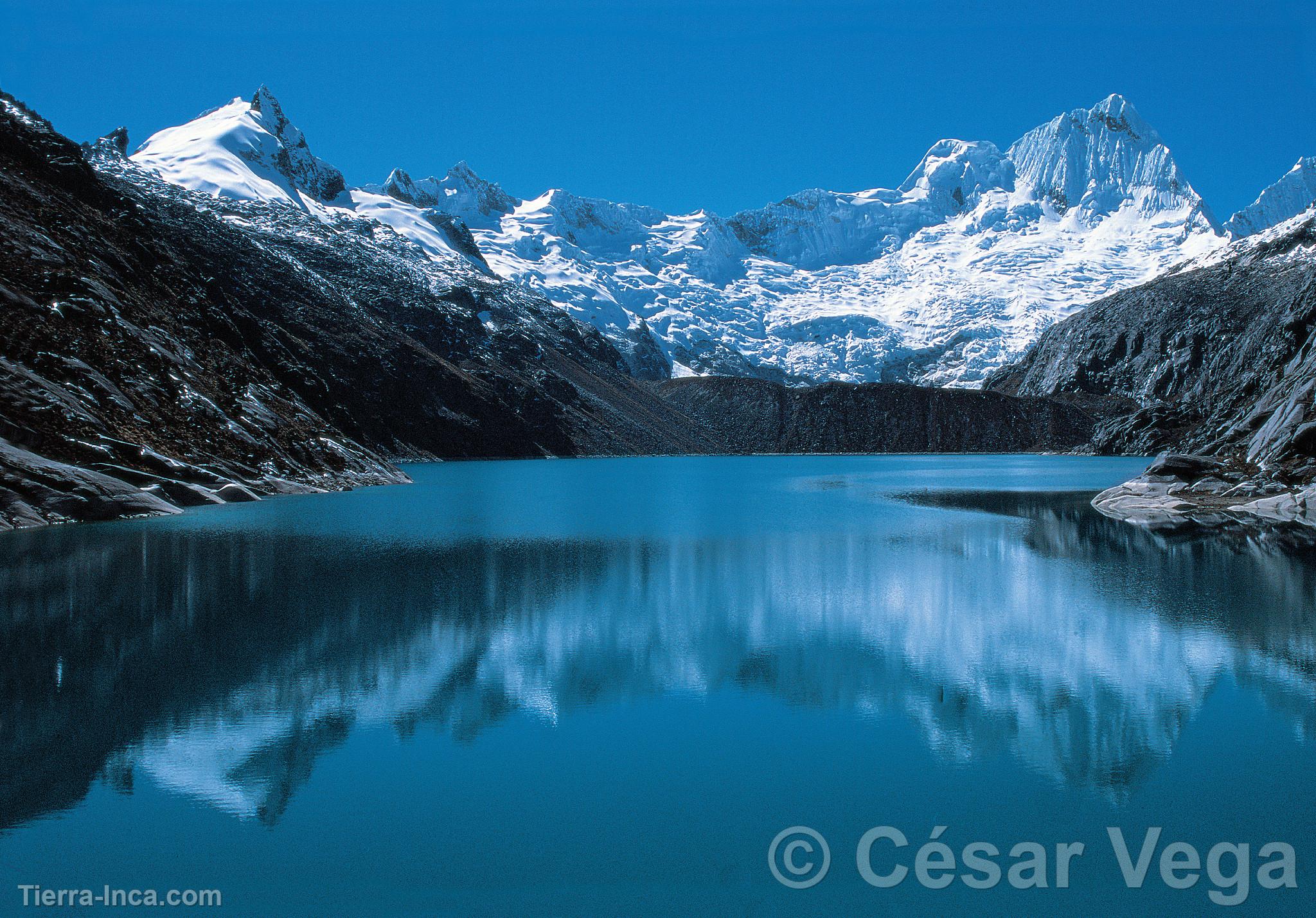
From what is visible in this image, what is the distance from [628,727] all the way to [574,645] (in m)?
6.14

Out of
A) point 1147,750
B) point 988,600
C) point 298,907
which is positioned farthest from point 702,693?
point 988,600

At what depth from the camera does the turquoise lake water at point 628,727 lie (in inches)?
425

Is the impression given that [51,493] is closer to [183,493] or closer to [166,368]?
[183,493]

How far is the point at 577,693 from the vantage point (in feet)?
59.3

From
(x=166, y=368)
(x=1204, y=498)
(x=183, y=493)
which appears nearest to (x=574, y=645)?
(x=183, y=493)

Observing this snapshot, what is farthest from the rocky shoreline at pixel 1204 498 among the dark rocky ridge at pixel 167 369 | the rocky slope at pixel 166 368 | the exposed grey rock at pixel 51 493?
the rocky slope at pixel 166 368

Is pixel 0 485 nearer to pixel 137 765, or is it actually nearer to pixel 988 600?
pixel 137 765

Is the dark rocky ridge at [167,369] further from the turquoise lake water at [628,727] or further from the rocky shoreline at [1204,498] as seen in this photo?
the rocky shoreline at [1204,498]

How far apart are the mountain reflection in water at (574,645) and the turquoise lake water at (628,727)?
112 millimetres

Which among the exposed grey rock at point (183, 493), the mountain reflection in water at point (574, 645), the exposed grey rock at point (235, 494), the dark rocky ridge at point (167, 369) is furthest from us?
the exposed grey rock at point (235, 494)

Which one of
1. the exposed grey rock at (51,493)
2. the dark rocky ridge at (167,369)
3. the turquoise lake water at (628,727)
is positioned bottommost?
the turquoise lake water at (628,727)

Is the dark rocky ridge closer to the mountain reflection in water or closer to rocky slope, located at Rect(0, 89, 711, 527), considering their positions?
rocky slope, located at Rect(0, 89, 711, 527)

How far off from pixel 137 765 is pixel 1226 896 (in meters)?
14.6

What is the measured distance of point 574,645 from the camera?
72.3 ft
